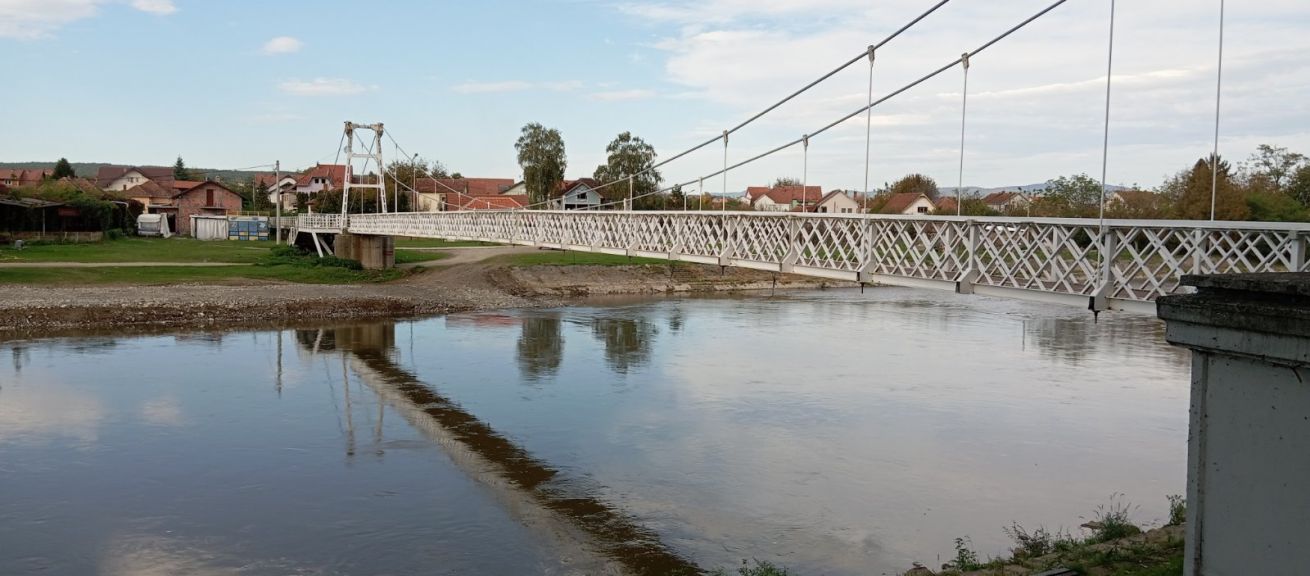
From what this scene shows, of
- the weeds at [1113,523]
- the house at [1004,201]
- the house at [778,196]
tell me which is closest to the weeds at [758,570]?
the weeds at [1113,523]

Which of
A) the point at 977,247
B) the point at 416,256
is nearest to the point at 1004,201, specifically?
the point at 416,256

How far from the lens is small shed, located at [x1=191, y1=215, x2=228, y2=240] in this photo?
63.5 meters

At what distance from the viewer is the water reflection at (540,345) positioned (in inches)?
945

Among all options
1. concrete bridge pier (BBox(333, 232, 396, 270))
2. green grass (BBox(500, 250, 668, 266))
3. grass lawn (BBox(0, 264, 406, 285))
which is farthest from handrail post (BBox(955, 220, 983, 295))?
concrete bridge pier (BBox(333, 232, 396, 270))

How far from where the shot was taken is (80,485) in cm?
1402

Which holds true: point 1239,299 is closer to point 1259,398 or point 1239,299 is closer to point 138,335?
point 1259,398

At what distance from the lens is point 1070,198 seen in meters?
53.0

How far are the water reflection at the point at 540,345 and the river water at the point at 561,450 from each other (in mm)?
186

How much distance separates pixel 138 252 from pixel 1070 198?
45548mm

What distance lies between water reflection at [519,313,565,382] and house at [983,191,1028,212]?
29046 mm

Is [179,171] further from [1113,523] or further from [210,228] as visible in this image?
[1113,523]

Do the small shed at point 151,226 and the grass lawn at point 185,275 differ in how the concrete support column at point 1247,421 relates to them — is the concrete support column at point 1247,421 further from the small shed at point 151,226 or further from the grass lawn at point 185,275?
the small shed at point 151,226

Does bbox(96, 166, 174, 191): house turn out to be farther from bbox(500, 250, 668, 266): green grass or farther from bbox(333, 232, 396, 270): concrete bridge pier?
bbox(500, 250, 668, 266): green grass

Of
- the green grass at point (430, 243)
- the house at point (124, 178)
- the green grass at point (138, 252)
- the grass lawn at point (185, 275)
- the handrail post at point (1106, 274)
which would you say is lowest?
the grass lawn at point (185, 275)
